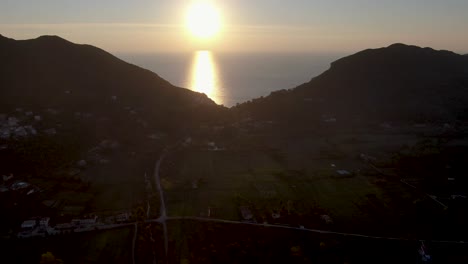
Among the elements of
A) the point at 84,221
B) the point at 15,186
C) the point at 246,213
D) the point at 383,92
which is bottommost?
the point at 246,213

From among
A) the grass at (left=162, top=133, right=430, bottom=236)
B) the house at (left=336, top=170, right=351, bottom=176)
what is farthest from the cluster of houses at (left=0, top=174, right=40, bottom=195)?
the house at (left=336, top=170, right=351, bottom=176)

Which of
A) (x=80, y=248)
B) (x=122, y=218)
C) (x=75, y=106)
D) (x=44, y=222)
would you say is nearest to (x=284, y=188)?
(x=122, y=218)

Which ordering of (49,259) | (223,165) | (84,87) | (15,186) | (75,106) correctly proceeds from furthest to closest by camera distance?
(84,87) → (75,106) → (223,165) → (15,186) → (49,259)

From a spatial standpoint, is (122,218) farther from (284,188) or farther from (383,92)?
(383,92)

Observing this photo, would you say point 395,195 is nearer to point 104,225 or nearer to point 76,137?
point 104,225

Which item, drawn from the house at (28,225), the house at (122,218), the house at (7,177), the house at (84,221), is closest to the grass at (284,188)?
the house at (122,218)

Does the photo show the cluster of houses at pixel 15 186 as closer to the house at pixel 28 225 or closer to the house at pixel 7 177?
the house at pixel 7 177

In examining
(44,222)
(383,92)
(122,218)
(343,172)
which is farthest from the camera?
(383,92)
